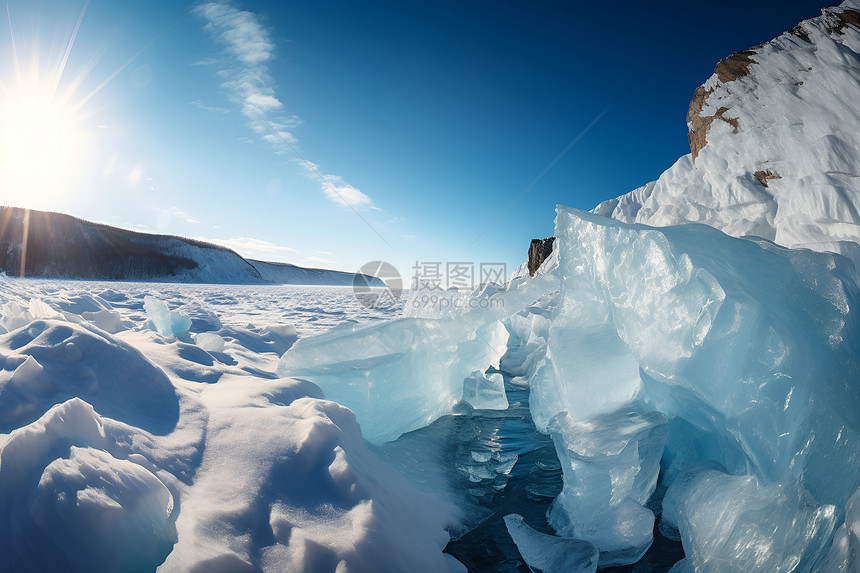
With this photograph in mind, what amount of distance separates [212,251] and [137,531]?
199 feet

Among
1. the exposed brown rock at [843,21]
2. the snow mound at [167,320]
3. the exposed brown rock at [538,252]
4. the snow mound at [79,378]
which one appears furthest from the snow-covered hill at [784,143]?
the exposed brown rock at [538,252]

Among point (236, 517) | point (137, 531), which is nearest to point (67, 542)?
point (137, 531)

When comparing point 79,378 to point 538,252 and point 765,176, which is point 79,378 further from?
point 538,252

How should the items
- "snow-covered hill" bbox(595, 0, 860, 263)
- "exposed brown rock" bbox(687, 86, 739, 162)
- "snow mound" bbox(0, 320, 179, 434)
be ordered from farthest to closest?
"exposed brown rock" bbox(687, 86, 739, 162) < "snow-covered hill" bbox(595, 0, 860, 263) < "snow mound" bbox(0, 320, 179, 434)

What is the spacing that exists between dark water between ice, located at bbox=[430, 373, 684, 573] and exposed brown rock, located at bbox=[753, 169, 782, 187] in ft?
14.2

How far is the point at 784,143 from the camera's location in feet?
14.7

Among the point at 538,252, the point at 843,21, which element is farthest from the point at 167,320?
the point at 538,252

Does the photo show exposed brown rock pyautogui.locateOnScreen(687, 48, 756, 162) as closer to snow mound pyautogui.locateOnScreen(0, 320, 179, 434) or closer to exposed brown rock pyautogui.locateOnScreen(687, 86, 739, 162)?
exposed brown rock pyautogui.locateOnScreen(687, 86, 739, 162)

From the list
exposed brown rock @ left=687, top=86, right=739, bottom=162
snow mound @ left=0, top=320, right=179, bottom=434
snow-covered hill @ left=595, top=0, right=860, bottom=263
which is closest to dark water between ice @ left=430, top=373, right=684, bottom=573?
snow mound @ left=0, top=320, right=179, bottom=434

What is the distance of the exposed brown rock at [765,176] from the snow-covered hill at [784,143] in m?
0.01

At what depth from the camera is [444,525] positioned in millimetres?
2076

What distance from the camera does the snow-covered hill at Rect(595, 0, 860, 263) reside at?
132 inches

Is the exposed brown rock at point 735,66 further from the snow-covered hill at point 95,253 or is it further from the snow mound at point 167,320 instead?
the snow-covered hill at point 95,253

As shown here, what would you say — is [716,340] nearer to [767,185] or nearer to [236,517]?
[236,517]
